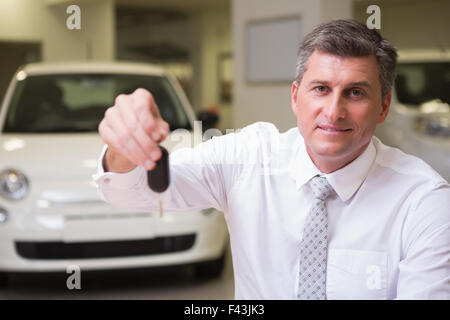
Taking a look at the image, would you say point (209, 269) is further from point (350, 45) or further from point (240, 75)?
point (350, 45)

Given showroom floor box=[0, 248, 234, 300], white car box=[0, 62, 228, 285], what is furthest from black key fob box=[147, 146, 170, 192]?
showroom floor box=[0, 248, 234, 300]

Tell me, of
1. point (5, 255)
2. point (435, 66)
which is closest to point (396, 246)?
point (5, 255)

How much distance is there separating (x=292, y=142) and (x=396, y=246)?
19cm

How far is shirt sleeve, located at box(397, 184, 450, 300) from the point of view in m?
0.61

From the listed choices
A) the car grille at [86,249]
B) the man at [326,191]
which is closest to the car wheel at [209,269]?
the car grille at [86,249]

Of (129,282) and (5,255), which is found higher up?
(5,255)

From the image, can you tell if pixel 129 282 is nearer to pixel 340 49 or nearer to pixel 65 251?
pixel 65 251

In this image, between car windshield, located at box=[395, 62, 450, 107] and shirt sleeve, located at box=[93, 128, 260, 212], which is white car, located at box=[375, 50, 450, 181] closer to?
car windshield, located at box=[395, 62, 450, 107]

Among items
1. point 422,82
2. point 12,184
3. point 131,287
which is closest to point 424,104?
point 422,82

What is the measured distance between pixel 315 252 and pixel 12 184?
4.97 ft

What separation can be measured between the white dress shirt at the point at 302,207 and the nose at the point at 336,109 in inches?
5.7

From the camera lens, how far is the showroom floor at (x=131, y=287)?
2.03 m

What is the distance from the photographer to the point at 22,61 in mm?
2592

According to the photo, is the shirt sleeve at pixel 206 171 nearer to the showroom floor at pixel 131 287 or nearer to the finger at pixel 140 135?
the finger at pixel 140 135
